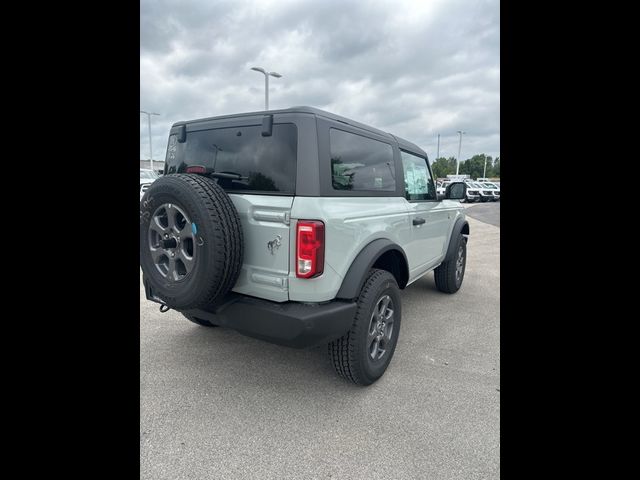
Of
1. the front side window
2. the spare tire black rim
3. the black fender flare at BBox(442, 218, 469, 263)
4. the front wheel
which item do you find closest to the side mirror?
the front side window

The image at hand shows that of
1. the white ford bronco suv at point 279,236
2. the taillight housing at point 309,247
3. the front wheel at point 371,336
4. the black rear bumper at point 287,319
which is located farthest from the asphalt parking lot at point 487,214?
the taillight housing at point 309,247

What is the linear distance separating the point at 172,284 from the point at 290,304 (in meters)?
0.78

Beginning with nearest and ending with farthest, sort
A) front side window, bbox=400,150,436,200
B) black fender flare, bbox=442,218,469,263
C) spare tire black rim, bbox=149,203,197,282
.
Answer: spare tire black rim, bbox=149,203,197,282
front side window, bbox=400,150,436,200
black fender flare, bbox=442,218,469,263

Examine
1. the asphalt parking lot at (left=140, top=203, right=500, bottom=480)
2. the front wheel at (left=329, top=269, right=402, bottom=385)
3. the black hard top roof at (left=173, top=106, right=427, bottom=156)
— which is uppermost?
the black hard top roof at (left=173, top=106, right=427, bottom=156)

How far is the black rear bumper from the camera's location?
7.19ft

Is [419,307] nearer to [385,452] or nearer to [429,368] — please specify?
[429,368]

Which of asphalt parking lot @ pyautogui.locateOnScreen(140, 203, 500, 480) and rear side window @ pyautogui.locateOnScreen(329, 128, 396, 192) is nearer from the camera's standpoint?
asphalt parking lot @ pyautogui.locateOnScreen(140, 203, 500, 480)

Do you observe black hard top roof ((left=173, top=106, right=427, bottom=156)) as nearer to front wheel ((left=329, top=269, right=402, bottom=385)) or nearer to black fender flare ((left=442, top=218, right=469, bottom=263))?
front wheel ((left=329, top=269, right=402, bottom=385))

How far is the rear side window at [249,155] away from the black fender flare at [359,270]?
0.70 m

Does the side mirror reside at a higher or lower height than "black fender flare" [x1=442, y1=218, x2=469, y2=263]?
higher

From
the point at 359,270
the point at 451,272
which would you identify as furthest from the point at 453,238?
the point at 359,270

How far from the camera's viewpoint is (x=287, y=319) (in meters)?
2.19

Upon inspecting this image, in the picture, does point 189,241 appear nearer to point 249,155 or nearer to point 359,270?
point 249,155

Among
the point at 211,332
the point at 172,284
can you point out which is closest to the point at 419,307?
the point at 211,332
